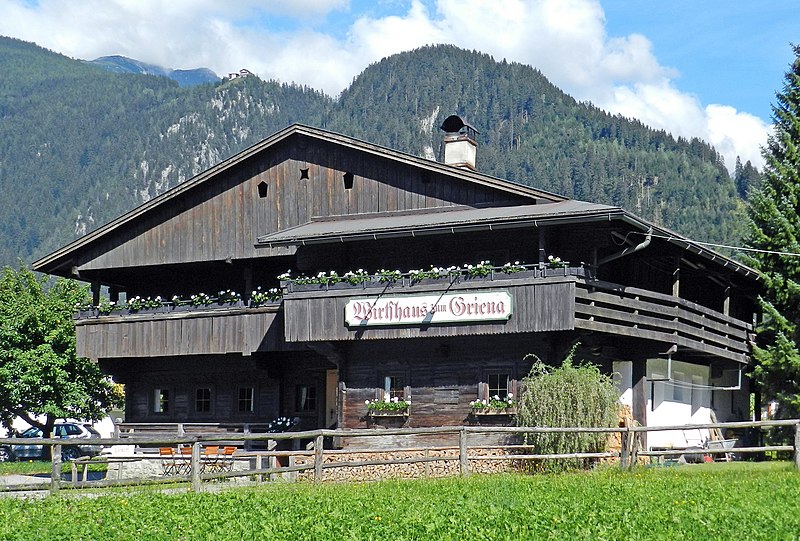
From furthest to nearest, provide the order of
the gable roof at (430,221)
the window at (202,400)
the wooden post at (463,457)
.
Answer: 1. the window at (202,400)
2. the gable roof at (430,221)
3. the wooden post at (463,457)

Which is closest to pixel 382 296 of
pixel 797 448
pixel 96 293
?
pixel 797 448

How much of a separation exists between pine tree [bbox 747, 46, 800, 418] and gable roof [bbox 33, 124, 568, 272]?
737 centimetres

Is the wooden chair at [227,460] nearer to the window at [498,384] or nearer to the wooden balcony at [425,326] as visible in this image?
the wooden balcony at [425,326]

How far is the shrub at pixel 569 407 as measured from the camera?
2623 cm

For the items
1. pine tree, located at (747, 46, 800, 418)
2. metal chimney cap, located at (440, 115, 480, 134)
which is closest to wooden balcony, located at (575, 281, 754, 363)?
pine tree, located at (747, 46, 800, 418)

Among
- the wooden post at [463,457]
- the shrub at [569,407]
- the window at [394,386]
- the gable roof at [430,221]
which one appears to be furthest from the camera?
the window at [394,386]

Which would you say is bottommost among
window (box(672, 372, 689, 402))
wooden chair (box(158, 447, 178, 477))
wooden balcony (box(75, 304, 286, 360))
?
wooden chair (box(158, 447, 178, 477))

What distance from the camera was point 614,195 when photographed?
178 meters

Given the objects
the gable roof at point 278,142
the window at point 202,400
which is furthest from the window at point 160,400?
the gable roof at point 278,142

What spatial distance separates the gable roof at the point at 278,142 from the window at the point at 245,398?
19.1ft

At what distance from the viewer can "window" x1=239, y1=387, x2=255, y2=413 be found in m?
36.0

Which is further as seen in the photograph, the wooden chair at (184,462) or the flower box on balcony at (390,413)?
the wooden chair at (184,462)

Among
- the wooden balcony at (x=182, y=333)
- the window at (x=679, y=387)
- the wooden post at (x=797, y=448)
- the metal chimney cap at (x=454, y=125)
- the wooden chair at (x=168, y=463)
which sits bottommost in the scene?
the wooden chair at (x=168, y=463)

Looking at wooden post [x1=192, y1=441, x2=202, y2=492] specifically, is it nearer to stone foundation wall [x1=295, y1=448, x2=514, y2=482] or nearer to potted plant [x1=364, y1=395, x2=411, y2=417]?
stone foundation wall [x1=295, y1=448, x2=514, y2=482]
